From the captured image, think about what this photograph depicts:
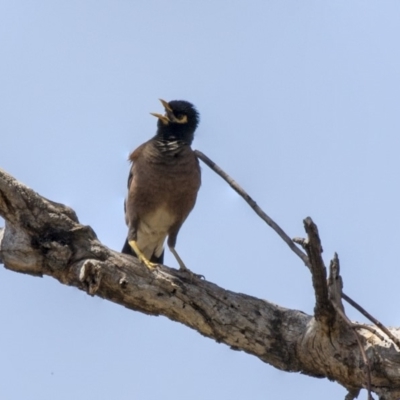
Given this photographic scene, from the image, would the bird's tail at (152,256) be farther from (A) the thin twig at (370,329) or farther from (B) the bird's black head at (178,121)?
(A) the thin twig at (370,329)

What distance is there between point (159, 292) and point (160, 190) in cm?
177

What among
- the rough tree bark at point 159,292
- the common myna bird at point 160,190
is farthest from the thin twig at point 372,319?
the common myna bird at point 160,190

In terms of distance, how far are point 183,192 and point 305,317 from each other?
6.36 feet

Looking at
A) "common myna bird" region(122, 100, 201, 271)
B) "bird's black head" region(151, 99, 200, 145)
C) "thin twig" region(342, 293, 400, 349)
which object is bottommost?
"thin twig" region(342, 293, 400, 349)

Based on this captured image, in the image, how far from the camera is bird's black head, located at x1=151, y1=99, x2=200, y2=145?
6.59 m

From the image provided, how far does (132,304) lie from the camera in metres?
4.57

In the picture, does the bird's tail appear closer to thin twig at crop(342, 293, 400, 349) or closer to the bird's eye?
the bird's eye

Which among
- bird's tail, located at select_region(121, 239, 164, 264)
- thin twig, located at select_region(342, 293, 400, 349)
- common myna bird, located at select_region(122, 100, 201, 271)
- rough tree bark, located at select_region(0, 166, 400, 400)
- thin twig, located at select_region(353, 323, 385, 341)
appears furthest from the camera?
bird's tail, located at select_region(121, 239, 164, 264)

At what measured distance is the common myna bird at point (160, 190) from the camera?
6234 mm

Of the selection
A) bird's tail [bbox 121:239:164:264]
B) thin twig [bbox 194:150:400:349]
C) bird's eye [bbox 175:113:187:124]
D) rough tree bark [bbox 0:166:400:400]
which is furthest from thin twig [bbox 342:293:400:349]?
bird's eye [bbox 175:113:187:124]

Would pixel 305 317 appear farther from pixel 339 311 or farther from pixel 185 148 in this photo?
pixel 185 148

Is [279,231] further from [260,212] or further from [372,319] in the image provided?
[372,319]

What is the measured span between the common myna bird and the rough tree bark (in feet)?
4.78

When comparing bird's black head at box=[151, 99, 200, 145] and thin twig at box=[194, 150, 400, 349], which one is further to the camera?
bird's black head at box=[151, 99, 200, 145]
